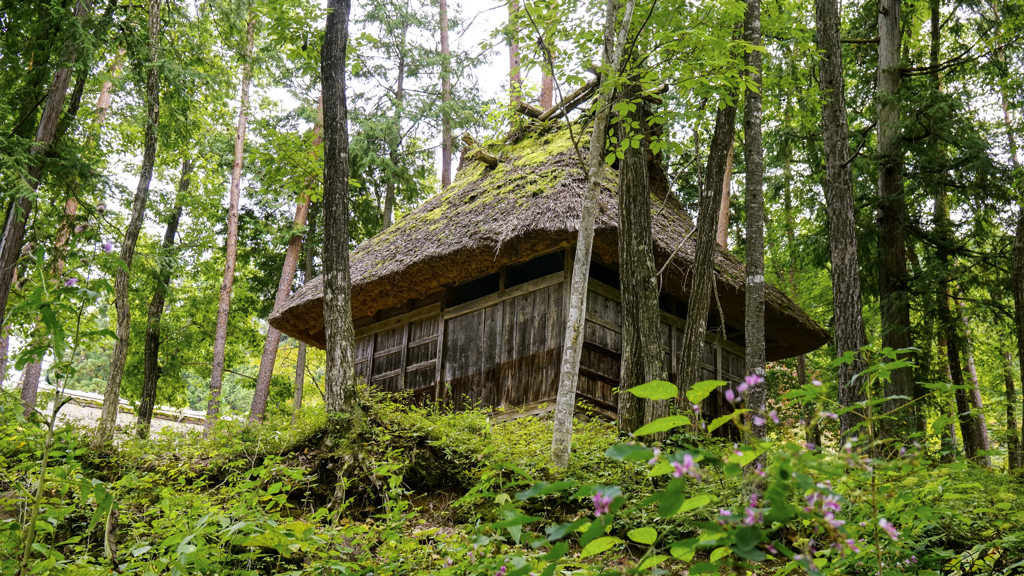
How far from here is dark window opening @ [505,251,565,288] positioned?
33.4 feet

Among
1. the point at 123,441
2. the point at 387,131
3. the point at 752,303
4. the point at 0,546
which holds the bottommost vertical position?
the point at 0,546

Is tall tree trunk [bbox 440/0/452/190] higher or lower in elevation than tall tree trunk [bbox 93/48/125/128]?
higher

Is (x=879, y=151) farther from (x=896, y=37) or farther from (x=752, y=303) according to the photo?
(x=752, y=303)

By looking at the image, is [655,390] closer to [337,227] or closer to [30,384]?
[337,227]

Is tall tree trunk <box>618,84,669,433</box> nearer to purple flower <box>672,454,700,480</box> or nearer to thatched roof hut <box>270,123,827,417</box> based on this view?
thatched roof hut <box>270,123,827,417</box>

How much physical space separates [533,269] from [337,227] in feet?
12.7

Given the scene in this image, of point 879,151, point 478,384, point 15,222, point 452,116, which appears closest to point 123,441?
point 15,222

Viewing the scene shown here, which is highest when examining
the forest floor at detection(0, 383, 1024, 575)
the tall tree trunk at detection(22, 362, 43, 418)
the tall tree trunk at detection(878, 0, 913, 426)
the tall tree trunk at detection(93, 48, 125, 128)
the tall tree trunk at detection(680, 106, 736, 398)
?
the tall tree trunk at detection(93, 48, 125, 128)

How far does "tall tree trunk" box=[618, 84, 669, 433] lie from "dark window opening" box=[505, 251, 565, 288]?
2628 mm

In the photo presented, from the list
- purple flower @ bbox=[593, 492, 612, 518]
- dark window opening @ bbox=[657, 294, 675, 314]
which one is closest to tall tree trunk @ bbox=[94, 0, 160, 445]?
dark window opening @ bbox=[657, 294, 675, 314]

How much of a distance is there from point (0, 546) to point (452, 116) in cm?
1578

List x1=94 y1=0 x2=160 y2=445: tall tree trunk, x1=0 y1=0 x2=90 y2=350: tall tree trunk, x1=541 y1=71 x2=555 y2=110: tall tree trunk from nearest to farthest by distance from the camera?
x1=94 y1=0 x2=160 y2=445: tall tree trunk, x1=0 y1=0 x2=90 y2=350: tall tree trunk, x1=541 y1=71 x2=555 y2=110: tall tree trunk

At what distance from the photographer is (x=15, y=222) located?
8195mm

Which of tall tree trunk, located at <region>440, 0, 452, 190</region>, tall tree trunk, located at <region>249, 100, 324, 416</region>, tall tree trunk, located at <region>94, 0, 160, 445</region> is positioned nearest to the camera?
tall tree trunk, located at <region>94, 0, 160, 445</region>
